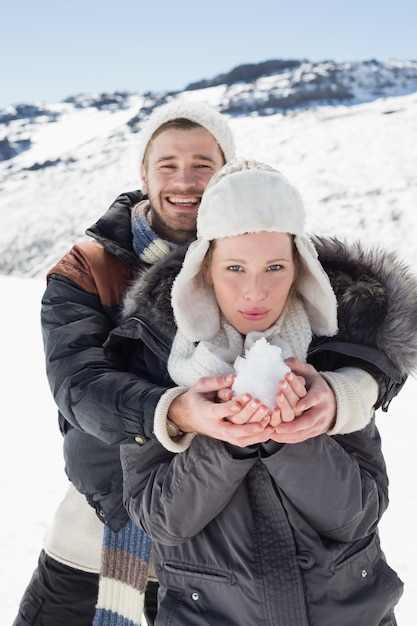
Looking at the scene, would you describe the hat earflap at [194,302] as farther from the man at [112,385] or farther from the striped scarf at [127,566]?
the striped scarf at [127,566]

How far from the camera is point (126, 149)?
17.2 m

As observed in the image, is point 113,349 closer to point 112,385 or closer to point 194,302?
point 112,385

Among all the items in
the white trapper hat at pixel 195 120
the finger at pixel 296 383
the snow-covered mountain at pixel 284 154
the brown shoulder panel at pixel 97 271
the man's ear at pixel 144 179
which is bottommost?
the snow-covered mountain at pixel 284 154

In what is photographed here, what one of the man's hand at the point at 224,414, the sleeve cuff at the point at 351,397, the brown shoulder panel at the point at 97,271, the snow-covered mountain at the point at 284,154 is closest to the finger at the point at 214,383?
the man's hand at the point at 224,414

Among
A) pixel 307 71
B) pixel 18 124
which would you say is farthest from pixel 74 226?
pixel 18 124

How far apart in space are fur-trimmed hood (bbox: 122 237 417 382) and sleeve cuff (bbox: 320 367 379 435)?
95 mm

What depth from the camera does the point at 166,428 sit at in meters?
1.28

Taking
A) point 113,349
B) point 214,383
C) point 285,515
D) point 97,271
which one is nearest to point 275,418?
point 214,383

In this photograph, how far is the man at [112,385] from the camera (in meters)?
1.27

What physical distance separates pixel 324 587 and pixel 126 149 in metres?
16.8

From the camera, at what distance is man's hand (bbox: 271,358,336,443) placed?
3.75 feet

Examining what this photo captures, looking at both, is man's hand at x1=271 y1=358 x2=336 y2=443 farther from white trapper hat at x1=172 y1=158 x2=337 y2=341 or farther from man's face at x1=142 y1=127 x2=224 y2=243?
man's face at x1=142 y1=127 x2=224 y2=243

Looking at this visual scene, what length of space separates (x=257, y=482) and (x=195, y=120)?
103 cm

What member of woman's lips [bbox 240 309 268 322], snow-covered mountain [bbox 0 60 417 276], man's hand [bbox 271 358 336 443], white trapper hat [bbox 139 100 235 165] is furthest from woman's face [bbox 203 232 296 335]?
snow-covered mountain [bbox 0 60 417 276]
